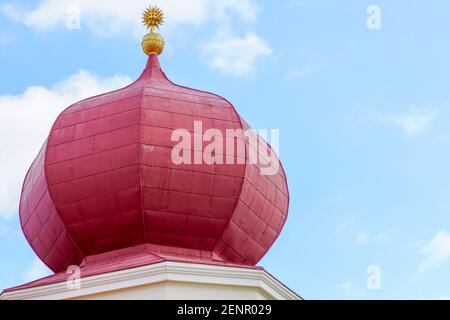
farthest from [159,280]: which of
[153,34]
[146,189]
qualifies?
[153,34]

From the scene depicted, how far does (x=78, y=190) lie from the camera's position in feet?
73.6

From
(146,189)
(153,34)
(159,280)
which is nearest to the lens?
(159,280)

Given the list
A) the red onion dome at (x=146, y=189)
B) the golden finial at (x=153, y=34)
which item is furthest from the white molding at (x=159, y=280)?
the golden finial at (x=153, y=34)

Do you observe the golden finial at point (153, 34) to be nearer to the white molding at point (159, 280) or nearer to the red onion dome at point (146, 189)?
the red onion dome at point (146, 189)

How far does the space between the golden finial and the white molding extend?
6524 mm

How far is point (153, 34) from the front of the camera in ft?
86.3

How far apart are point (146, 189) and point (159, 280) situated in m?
2.00

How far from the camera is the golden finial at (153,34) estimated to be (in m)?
26.1

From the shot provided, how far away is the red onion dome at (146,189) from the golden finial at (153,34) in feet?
8.14

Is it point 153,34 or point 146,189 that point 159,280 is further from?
point 153,34
